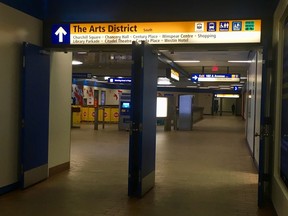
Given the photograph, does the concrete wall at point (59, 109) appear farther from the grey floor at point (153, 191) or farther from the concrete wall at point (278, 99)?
the concrete wall at point (278, 99)

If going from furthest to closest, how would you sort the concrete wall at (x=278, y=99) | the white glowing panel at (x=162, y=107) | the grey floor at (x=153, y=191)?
1. the white glowing panel at (x=162, y=107)
2. the grey floor at (x=153, y=191)
3. the concrete wall at (x=278, y=99)

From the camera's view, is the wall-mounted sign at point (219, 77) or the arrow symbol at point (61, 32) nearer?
the arrow symbol at point (61, 32)

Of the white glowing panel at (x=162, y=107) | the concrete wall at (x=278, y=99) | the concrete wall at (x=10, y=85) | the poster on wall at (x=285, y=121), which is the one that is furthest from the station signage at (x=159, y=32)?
the white glowing panel at (x=162, y=107)

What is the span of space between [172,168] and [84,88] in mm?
17711

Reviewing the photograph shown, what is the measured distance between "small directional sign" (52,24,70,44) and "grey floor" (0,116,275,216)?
7.60 feet

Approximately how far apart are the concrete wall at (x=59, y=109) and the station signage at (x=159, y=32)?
0.78m

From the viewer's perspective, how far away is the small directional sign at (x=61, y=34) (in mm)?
6223

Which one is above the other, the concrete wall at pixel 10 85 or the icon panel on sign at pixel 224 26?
the icon panel on sign at pixel 224 26

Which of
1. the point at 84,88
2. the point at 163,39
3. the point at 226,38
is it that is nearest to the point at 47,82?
the point at 163,39

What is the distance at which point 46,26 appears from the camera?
20.9 ft

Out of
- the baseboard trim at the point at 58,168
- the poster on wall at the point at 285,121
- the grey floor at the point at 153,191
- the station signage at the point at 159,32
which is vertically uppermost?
the station signage at the point at 159,32

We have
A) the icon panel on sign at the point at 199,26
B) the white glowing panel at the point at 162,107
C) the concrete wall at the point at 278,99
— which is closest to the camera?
the concrete wall at the point at 278,99

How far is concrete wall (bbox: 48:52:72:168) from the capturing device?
22.5ft

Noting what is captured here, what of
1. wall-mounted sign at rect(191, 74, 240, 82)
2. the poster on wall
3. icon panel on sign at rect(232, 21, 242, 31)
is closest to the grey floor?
the poster on wall
